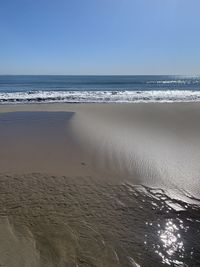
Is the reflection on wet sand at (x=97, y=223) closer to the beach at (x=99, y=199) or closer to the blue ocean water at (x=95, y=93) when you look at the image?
the beach at (x=99, y=199)

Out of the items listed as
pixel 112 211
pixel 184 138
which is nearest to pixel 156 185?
pixel 112 211

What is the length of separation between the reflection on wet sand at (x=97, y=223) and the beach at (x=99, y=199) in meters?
0.01

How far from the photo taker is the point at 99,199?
14.2ft

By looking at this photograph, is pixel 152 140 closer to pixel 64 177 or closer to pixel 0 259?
pixel 64 177

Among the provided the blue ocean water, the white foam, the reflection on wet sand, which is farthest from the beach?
the blue ocean water

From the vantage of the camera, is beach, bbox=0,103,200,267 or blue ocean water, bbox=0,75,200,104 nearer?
beach, bbox=0,103,200,267

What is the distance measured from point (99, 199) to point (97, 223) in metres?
0.72

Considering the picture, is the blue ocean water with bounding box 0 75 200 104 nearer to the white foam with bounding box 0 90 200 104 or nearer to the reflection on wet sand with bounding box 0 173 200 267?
the white foam with bounding box 0 90 200 104

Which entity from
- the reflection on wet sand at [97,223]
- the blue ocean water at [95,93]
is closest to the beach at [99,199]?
the reflection on wet sand at [97,223]

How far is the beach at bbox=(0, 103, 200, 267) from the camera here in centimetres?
303

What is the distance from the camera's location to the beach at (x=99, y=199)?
3.03 m

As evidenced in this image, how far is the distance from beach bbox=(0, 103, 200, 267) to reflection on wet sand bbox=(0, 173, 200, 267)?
13 millimetres

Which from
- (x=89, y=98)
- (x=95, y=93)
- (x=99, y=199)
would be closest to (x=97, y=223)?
(x=99, y=199)

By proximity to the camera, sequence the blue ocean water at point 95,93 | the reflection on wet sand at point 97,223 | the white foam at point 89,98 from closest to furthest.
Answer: the reflection on wet sand at point 97,223 → the white foam at point 89,98 → the blue ocean water at point 95,93
